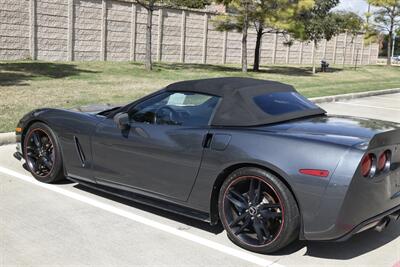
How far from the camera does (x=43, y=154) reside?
573 centimetres

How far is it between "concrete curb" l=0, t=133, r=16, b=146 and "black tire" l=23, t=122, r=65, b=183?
1841 millimetres

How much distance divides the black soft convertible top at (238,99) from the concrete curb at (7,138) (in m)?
3.79

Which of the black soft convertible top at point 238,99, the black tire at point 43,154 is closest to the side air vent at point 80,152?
the black tire at point 43,154

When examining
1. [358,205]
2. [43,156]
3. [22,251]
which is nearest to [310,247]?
[358,205]

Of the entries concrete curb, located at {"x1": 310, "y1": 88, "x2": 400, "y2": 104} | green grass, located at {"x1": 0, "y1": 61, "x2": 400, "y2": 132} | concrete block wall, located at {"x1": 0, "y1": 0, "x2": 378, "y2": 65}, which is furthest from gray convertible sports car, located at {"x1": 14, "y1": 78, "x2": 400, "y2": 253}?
concrete block wall, located at {"x1": 0, "y1": 0, "x2": 378, "y2": 65}

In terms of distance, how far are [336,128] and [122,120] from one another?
198 cm

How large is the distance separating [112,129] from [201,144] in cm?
111

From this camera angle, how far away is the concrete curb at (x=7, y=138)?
7.55 meters

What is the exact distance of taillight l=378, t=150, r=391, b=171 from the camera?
12.8 ft

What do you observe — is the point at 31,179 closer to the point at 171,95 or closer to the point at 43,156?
the point at 43,156

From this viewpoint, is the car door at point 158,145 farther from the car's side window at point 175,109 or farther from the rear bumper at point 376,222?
the rear bumper at point 376,222

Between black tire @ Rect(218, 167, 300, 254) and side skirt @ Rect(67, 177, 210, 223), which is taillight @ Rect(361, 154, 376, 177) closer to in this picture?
black tire @ Rect(218, 167, 300, 254)

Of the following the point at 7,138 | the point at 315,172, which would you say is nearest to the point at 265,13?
the point at 7,138

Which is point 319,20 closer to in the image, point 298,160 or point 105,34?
point 105,34
